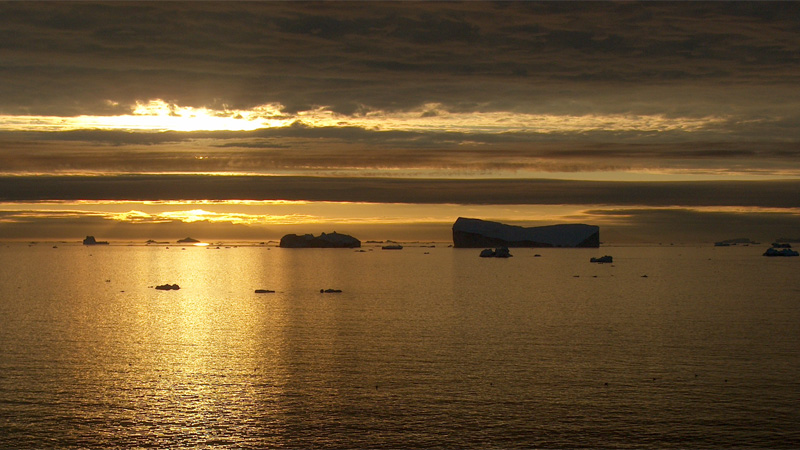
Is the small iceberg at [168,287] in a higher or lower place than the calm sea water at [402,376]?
higher

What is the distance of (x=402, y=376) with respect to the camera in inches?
1353

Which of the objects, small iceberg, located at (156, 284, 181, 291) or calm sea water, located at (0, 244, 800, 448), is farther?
small iceberg, located at (156, 284, 181, 291)

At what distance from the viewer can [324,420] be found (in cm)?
2769

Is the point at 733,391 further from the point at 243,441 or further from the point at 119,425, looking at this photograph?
the point at 119,425

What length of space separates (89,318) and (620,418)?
154 feet

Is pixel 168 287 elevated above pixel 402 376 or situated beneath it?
elevated above

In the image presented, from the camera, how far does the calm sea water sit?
2606 centimetres

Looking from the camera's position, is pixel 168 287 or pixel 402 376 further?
pixel 168 287

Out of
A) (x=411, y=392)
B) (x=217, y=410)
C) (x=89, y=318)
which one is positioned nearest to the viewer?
(x=217, y=410)

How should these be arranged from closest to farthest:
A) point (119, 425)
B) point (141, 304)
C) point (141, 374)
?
point (119, 425) → point (141, 374) → point (141, 304)

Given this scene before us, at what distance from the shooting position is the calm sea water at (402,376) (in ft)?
85.5

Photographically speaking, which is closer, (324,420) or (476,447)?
(476,447)

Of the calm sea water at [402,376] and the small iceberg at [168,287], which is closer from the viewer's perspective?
the calm sea water at [402,376]

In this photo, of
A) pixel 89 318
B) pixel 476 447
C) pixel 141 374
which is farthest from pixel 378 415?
pixel 89 318
